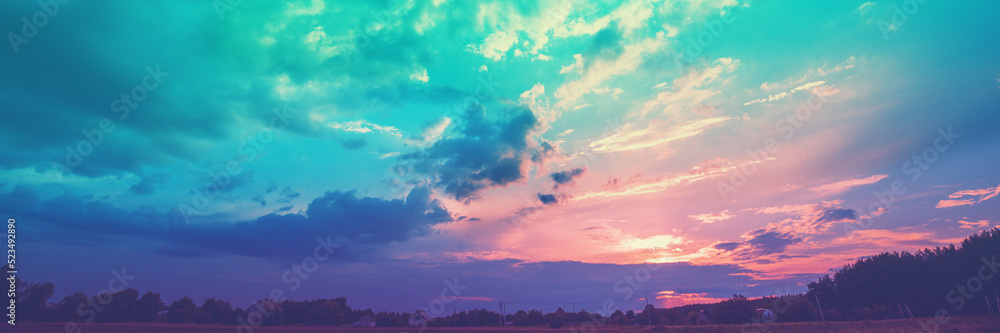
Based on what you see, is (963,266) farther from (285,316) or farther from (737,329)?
(285,316)

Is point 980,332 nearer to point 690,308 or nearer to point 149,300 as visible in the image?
point 690,308

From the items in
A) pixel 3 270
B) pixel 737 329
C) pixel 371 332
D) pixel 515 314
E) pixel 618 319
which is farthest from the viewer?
pixel 515 314

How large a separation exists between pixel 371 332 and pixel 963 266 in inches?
4173

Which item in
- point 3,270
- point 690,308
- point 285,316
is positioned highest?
point 3,270

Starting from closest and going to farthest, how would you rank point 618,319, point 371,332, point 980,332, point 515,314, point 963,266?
1. point 980,332
2. point 371,332
3. point 963,266
4. point 618,319
5. point 515,314

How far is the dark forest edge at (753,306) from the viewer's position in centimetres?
6969

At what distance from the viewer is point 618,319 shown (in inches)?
3546

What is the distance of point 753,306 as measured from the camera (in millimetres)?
80438

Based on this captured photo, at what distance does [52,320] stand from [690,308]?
479 feet

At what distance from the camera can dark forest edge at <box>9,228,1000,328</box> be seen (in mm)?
69688

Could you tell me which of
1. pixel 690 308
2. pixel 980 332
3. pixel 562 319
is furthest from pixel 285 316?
pixel 980 332

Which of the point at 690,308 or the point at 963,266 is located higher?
the point at 963,266

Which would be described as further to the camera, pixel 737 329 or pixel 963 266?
pixel 963 266

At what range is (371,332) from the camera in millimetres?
67562
